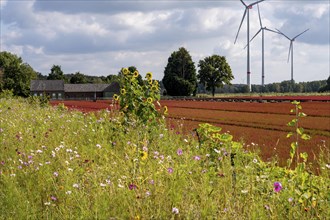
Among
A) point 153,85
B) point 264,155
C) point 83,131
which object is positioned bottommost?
point 264,155

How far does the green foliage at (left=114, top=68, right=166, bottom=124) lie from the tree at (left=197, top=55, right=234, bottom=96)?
79.7 m

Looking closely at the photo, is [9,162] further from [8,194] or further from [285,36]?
[285,36]

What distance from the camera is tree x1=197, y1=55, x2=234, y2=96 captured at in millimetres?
89125

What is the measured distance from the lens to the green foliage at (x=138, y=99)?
895cm

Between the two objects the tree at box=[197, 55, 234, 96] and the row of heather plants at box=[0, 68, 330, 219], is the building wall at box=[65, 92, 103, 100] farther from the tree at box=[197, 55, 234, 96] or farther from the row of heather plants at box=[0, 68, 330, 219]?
the row of heather plants at box=[0, 68, 330, 219]

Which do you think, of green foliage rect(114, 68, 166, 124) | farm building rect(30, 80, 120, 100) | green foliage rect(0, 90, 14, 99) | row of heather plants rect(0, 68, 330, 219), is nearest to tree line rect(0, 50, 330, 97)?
farm building rect(30, 80, 120, 100)

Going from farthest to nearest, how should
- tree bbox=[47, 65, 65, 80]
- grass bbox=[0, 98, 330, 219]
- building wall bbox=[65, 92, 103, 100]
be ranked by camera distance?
tree bbox=[47, 65, 65, 80] < building wall bbox=[65, 92, 103, 100] < grass bbox=[0, 98, 330, 219]

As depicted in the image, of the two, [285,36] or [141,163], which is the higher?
[285,36]

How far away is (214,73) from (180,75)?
10.1 meters

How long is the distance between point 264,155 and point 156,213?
7.25 m

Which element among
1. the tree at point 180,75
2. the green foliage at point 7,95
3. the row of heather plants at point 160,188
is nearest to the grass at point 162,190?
the row of heather plants at point 160,188

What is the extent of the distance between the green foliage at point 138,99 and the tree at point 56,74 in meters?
108

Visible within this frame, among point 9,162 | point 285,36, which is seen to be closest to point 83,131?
point 9,162

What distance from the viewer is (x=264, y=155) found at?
1043cm
